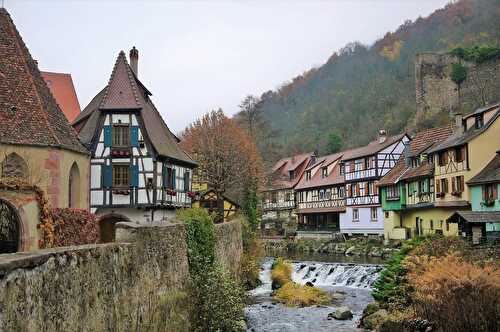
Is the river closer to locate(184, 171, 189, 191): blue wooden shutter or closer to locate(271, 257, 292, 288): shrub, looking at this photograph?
locate(271, 257, 292, 288): shrub

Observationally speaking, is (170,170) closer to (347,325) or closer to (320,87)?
(347,325)

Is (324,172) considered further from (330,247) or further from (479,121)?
(479,121)

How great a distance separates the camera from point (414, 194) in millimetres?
Result: 42188

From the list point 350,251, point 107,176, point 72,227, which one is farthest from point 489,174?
point 72,227

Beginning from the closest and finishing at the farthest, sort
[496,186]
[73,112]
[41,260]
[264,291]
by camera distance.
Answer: [41,260]
[264,291]
[496,186]
[73,112]

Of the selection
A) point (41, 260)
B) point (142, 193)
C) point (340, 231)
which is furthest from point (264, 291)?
point (340, 231)

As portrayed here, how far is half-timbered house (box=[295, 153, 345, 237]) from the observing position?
5481 cm

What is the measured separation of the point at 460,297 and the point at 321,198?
4400cm

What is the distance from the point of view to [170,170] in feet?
101

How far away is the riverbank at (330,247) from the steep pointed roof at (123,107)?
12.9 metres

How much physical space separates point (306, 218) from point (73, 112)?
32255 millimetres

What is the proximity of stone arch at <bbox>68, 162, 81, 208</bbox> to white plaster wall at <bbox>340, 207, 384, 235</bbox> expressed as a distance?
29.7 meters

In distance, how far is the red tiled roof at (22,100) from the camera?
20.3 m

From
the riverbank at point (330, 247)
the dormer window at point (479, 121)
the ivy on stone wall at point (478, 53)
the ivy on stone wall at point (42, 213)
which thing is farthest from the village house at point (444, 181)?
the ivy on stone wall at point (478, 53)
